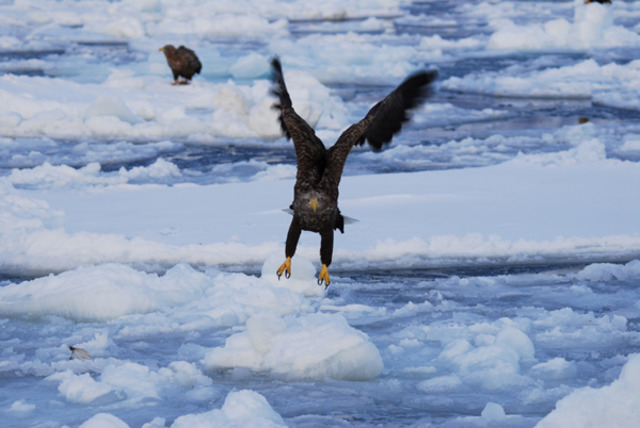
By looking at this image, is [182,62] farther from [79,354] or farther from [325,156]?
[79,354]

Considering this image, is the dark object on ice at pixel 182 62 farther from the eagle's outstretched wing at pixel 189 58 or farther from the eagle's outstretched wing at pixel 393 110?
the eagle's outstretched wing at pixel 393 110

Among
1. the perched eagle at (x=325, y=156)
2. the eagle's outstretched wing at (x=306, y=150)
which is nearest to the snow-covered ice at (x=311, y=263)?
the perched eagle at (x=325, y=156)

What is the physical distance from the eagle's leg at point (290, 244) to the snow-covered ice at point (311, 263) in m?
0.14

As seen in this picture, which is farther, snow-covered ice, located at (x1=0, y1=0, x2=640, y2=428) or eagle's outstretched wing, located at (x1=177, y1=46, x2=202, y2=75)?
eagle's outstretched wing, located at (x1=177, y1=46, x2=202, y2=75)

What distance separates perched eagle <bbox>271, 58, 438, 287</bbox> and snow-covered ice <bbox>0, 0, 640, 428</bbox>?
→ 0.48m

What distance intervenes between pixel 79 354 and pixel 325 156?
1.84 meters

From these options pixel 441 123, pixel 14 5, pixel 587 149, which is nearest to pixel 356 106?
pixel 441 123

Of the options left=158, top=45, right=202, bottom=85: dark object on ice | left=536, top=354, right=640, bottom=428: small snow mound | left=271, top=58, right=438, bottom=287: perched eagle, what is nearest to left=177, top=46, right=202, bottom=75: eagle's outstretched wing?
left=158, top=45, right=202, bottom=85: dark object on ice

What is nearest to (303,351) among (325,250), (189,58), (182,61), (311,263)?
(325,250)

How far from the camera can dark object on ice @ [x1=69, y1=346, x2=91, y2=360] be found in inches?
213

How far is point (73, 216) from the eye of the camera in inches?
351

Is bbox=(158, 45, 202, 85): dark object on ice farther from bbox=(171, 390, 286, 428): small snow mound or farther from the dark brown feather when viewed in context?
bbox=(171, 390, 286, 428): small snow mound

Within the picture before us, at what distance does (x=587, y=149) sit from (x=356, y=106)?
5.04 m

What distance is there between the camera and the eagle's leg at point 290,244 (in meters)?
6.34
